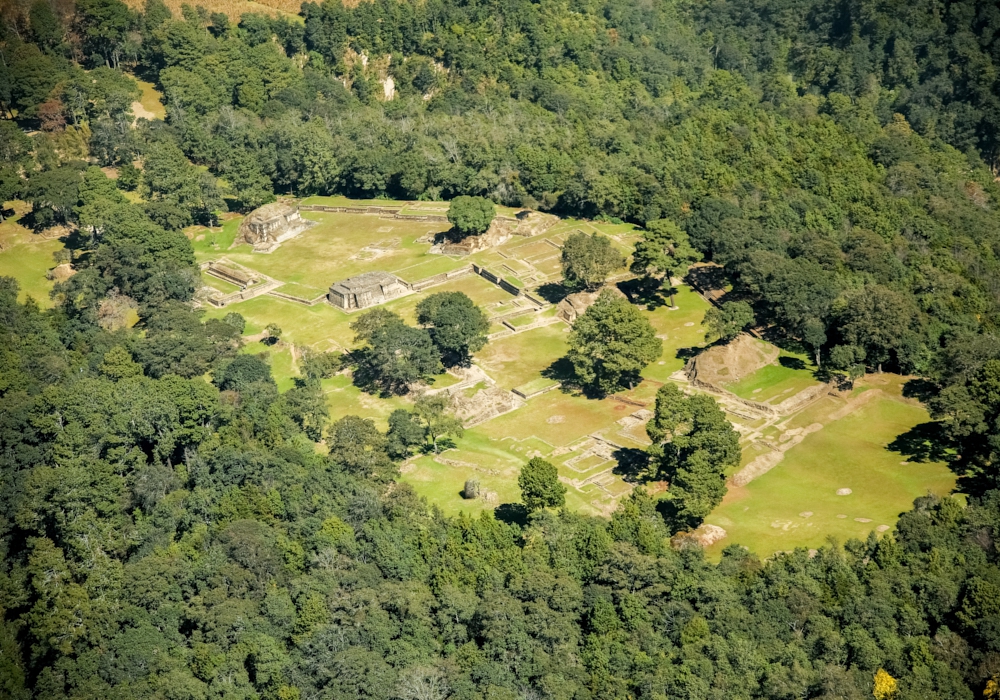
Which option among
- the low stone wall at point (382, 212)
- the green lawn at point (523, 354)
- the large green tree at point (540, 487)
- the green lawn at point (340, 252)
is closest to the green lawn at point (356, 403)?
the green lawn at point (523, 354)

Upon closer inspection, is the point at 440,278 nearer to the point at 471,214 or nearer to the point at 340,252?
the point at 471,214

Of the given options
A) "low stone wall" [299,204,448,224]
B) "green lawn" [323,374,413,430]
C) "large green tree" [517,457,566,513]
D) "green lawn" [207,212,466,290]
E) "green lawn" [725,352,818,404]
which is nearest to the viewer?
"large green tree" [517,457,566,513]

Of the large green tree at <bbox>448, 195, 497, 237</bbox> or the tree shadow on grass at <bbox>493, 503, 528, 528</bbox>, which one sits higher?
the large green tree at <bbox>448, 195, 497, 237</bbox>

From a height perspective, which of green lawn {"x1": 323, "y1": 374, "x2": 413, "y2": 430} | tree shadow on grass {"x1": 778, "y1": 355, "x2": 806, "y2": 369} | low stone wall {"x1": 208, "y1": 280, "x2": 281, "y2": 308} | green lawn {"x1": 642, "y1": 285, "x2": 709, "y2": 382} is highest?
tree shadow on grass {"x1": 778, "y1": 355, "x2": 806, "y2": 369}

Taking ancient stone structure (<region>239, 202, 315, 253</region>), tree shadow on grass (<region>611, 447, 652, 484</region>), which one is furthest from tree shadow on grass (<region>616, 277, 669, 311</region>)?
ancient stone structure (<region>239, 202, 315, 253</region>)

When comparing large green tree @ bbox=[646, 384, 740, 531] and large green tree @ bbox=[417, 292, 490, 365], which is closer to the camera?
large green tree @ bbox=[646, 384, 740, 531]

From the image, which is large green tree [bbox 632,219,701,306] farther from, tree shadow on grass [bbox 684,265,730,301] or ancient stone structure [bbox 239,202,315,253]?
ancient stone structure [bbox 239,202,315,253]

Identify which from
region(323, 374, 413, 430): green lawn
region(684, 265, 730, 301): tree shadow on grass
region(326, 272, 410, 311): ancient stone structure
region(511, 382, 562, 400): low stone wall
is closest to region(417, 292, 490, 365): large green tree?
region(511, 382, 562, 400): low stone wall

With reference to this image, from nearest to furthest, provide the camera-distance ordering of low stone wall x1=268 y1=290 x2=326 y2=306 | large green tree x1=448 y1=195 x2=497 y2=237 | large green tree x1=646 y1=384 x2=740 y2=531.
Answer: large green tree x1=646 y1=384 x2=740 y2=531 → low stone wall x1=268 y1=290 x2=326 y2=306 → large green tree x1=448 y1=195 x2=497 y2=237

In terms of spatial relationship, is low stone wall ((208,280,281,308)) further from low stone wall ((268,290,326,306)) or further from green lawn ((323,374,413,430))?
green lawn ((323,374,413,430))
